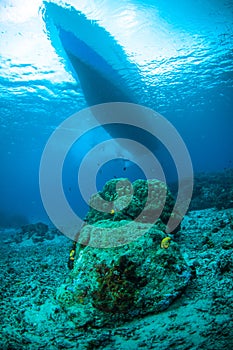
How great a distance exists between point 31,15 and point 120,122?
472 inches

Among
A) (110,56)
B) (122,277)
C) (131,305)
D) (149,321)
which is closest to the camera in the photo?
(149,321)

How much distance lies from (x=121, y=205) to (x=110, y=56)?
40.1 ft

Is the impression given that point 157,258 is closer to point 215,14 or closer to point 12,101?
point 215,14

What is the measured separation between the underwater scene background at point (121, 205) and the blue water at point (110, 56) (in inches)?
3.4

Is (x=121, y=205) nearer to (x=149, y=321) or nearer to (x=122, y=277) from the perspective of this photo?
(x=122, y=277)

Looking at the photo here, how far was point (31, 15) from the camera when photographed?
36.5ft

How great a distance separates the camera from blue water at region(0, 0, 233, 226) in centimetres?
1141

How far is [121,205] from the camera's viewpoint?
6.90 metres

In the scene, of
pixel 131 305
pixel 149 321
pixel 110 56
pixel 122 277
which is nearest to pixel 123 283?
pixel 122 277

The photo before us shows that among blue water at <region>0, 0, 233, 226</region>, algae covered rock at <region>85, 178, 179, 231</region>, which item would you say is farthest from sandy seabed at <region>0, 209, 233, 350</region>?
blue water at <region>0, 0, 233, 226</region>

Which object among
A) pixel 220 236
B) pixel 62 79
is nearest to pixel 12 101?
pixel 62 79

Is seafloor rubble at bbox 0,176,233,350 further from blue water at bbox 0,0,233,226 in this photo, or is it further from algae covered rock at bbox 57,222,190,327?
blue water at bbox 0,0,233,226

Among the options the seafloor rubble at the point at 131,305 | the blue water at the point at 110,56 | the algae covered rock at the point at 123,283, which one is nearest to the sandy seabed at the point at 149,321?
the seafloor rubble at the point at 131,305

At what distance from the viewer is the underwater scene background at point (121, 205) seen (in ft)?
11.2
